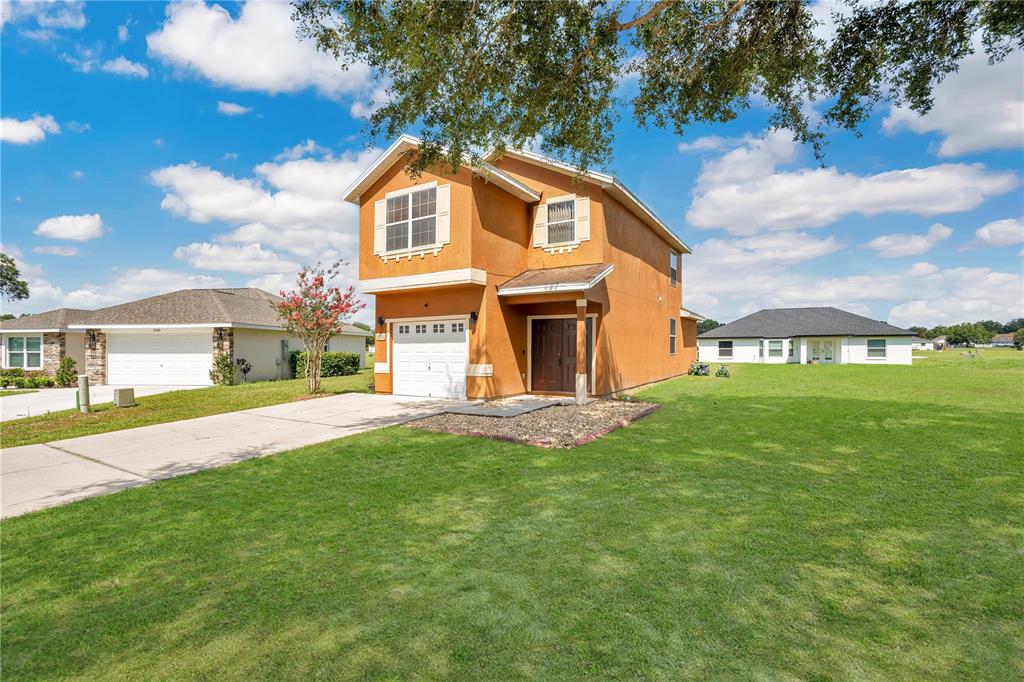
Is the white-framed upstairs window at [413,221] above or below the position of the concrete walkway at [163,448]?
above

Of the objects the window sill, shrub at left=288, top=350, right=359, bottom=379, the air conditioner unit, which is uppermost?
the window sill

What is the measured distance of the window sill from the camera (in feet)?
42.9

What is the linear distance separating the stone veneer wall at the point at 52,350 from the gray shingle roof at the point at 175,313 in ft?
1.72

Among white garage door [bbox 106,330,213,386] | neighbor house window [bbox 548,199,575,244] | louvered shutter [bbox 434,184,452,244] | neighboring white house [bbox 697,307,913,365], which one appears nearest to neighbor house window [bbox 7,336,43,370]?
white garage door [bbox 106,330,213,386]

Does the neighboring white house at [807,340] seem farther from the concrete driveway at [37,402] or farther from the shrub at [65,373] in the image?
the shrub at [65,373]

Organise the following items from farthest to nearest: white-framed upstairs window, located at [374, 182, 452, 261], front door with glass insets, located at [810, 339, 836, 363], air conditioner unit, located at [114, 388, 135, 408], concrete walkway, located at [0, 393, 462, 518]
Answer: front door with glass insets, located at [810, 339, 836, 363] → white-framed upstairs window, located at [374, 182, 452, 261] → air conditioner unit, located at [114, 388, 135, 408] → concrete walkway, located at [0, 393, 462, 518]

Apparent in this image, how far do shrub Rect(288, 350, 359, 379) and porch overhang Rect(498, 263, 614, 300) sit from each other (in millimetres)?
Answer: 12877

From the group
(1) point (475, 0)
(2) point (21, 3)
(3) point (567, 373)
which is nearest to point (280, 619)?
(1) point (475, 0)

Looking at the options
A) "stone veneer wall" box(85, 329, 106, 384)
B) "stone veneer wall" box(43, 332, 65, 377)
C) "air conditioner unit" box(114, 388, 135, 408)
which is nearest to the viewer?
"air conditioner unit" box(114, 388, 135, 408)

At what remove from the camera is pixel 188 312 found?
20703 millimetres


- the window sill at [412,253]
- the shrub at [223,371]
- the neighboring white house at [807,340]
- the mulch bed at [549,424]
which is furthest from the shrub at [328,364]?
the neighboring white house at [807,340]

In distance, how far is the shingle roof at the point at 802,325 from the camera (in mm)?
36856

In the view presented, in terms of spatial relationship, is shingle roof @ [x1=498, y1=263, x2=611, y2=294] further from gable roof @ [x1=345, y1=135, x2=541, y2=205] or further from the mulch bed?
the mulch bed

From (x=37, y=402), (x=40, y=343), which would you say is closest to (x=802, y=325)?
(x=37, y=402)
